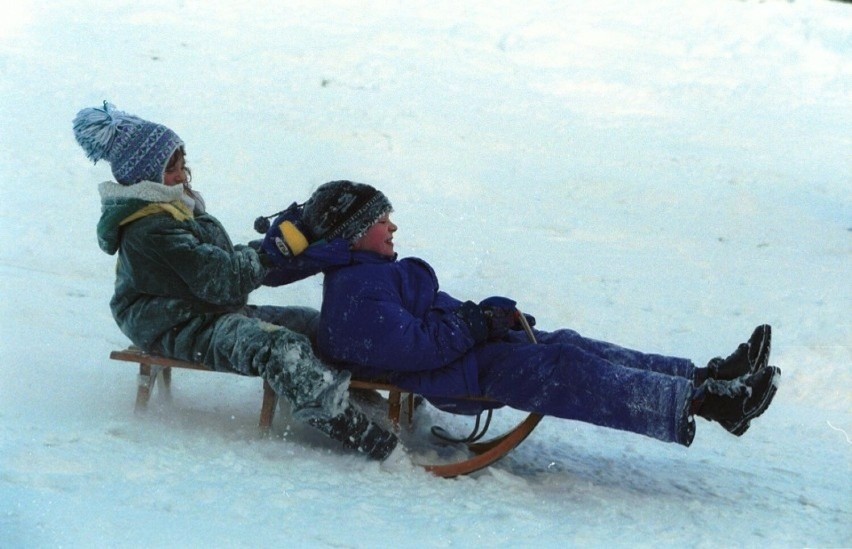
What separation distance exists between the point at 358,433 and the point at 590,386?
2.91 ft

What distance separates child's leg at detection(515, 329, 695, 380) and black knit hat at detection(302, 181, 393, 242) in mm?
772

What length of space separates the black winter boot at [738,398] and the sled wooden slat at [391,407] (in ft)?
2.07

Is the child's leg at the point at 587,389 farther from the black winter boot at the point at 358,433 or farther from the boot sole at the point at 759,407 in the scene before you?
the black winter boot at the point at 358,433

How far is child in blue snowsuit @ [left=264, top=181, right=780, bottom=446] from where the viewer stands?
3.95 meters

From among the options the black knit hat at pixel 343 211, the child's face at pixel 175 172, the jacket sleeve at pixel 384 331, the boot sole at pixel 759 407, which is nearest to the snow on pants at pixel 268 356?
the jacket sleeve at pixel 384 331

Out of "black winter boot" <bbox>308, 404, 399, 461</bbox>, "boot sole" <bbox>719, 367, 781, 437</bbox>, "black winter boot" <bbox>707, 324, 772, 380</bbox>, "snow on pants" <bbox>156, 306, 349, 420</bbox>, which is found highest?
"black winter boot" <bbox>707, 324, 772, 380</bbox>

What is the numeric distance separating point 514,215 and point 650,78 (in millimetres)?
3606

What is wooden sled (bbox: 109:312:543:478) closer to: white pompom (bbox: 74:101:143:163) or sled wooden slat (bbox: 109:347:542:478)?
sled wooden slat (bbox: 109:347:542:478)

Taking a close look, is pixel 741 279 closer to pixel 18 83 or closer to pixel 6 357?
pixel 6 357

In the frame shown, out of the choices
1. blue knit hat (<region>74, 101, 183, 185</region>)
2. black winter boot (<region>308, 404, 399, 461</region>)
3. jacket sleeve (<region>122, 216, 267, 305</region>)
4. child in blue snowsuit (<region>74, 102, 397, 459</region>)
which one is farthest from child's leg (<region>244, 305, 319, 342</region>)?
blue knit hat (<region>74, 101, 183, 185</region>)

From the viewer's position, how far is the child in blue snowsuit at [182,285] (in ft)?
13.6

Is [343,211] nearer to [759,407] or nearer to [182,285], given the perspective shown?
[182,285]

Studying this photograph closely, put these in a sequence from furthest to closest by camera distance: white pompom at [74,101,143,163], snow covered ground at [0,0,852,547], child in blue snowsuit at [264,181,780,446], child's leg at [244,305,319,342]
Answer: child's leg at [244,305,319,342] → white pompom at [74,101,143,163] → child in blue snowsuit at [264,181,780,446] → snow covered ground at [0,0,852,547]

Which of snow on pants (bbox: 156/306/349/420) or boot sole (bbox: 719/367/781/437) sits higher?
boot sole (bbox: 719/367/781/437)
